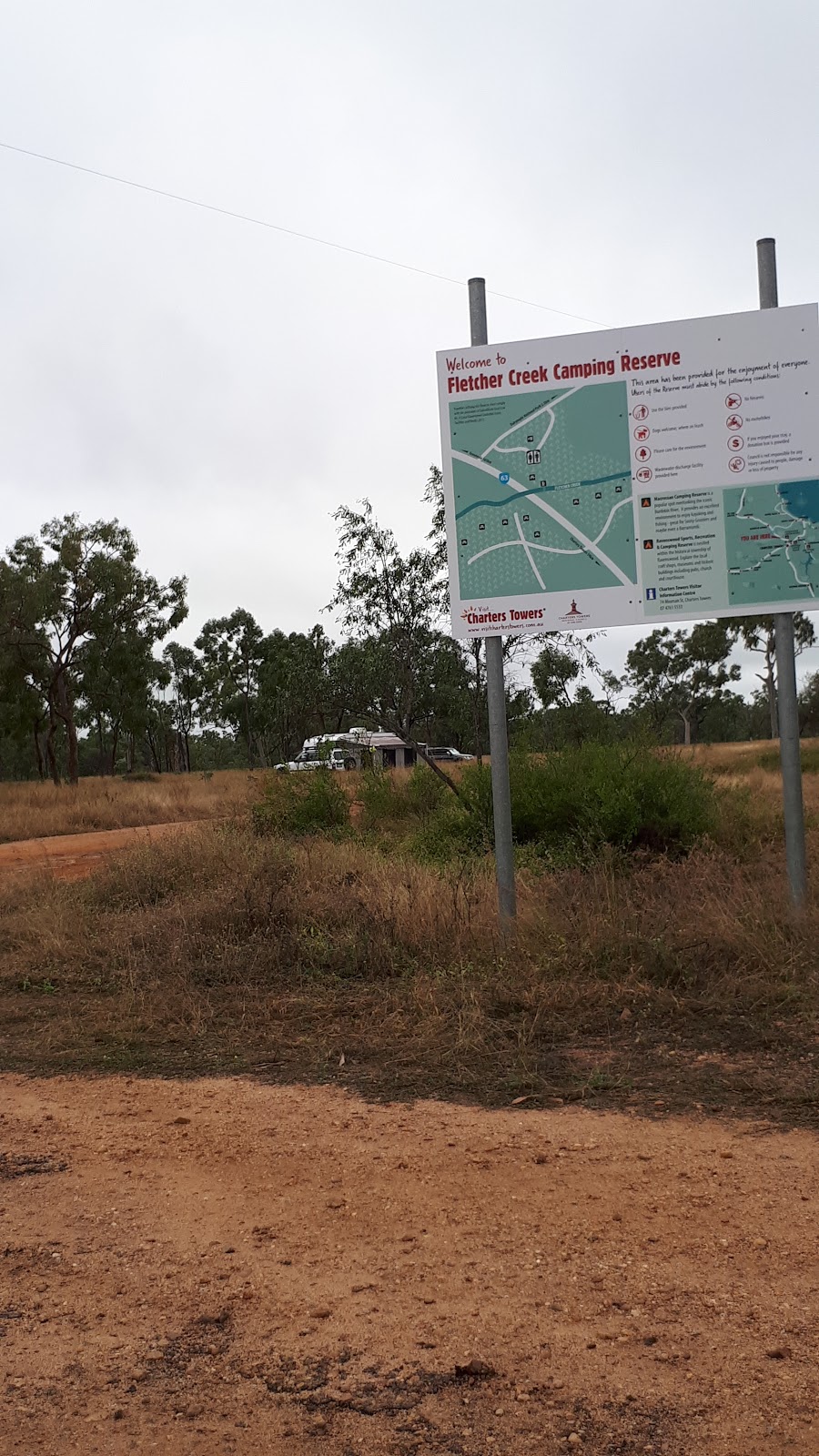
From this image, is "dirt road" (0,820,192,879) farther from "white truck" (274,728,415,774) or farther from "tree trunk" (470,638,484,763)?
"tree trunk" (470,638,484,763)

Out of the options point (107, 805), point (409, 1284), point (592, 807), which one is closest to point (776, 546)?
point (592, 807)

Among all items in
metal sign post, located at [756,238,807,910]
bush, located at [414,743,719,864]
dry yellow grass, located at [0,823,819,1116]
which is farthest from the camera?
bush, located at [414,743,719,864]

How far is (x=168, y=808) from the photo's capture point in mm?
22109

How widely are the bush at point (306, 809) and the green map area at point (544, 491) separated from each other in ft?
24.5

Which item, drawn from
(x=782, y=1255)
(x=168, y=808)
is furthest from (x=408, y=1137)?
(x=168, y=808)

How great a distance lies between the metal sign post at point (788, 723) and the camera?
7031mm

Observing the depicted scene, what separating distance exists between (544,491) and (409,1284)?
18.3 ft

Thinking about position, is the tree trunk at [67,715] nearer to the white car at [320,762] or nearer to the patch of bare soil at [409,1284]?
the white car at [320,762]

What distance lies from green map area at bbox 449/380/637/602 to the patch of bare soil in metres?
4.05

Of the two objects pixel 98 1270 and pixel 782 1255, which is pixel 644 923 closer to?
pixel 782 1255

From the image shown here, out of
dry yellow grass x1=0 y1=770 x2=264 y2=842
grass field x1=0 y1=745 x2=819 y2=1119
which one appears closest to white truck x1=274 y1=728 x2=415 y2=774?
dry yellow grass x1=0 y1=770 x2=264 y2=842

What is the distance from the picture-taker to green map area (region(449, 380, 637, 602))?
24.7 feet

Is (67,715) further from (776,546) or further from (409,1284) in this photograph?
(409,1284)

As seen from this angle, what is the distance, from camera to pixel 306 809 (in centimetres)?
1507
